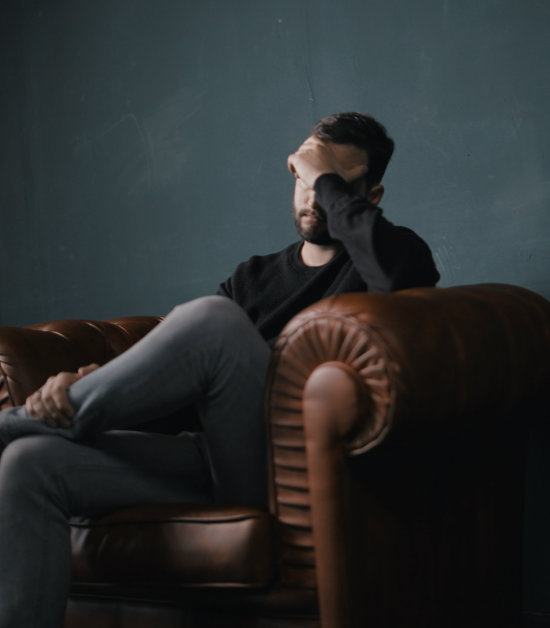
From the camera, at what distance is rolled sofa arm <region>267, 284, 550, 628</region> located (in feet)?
3.26

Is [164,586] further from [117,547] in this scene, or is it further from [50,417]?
[50,417]

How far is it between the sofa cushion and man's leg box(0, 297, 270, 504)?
94 millimetres

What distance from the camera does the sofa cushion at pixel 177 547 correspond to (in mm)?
1109

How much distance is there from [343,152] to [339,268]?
24 cm

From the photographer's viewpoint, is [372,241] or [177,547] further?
[372,241]

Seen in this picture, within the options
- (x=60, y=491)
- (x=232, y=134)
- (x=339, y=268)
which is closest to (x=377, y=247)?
(x=339, y=268)

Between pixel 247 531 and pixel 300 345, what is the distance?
28 centimetres

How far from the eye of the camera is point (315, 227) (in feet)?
5.22

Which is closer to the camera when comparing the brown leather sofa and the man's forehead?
the brown leather sofa

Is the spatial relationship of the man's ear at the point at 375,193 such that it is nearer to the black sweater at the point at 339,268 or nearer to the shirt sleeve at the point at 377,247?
the black sweater at the point at 339,268

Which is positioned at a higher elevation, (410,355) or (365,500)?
(410,355)

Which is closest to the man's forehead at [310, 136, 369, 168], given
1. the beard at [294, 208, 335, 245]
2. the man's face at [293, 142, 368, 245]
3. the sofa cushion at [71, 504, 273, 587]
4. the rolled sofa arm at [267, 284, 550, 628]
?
the man's face at [293, 142, 368, 245]

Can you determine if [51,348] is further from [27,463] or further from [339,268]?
[339,268]

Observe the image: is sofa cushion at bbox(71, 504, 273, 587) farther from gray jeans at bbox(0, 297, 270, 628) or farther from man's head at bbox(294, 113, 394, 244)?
man's head at bbox(294, 113, 394, 244)
